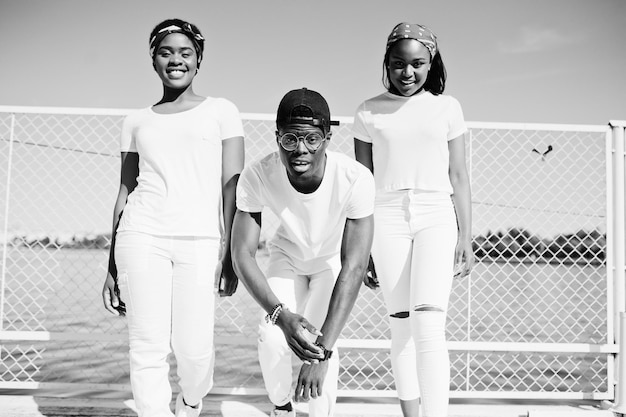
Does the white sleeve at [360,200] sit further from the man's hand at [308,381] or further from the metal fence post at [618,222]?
the metal fence post at [618,222]

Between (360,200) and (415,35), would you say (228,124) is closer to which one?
(360,200)

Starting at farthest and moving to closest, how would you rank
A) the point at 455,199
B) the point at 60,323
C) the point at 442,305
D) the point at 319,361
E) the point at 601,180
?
the point at 60,323 < the point at 601,180 < the point at 455,199 < the point at 442,305 < the point at 319,361

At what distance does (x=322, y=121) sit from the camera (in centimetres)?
235

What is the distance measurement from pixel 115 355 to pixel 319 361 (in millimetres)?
5028

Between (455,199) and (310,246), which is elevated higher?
(455,199)

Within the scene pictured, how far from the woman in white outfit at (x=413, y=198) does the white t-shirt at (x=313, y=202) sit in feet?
0.82

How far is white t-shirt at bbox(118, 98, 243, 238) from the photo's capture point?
260cm

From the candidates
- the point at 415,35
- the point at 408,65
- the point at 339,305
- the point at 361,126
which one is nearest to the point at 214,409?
the point at 339,305

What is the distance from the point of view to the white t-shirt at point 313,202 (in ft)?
8.09


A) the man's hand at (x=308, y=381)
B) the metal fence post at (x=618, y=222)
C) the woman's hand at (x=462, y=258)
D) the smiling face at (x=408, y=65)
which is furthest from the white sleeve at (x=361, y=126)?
the metal fence post at (x=618, y=222)

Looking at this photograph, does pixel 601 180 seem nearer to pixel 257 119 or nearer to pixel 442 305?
pixel 442 305

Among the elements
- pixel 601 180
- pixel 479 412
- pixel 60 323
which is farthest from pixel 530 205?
pixel 60 323

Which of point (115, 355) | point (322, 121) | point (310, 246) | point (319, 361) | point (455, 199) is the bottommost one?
point (115, 355)

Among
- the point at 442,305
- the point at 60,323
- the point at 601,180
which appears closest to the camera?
the point at 442,305
